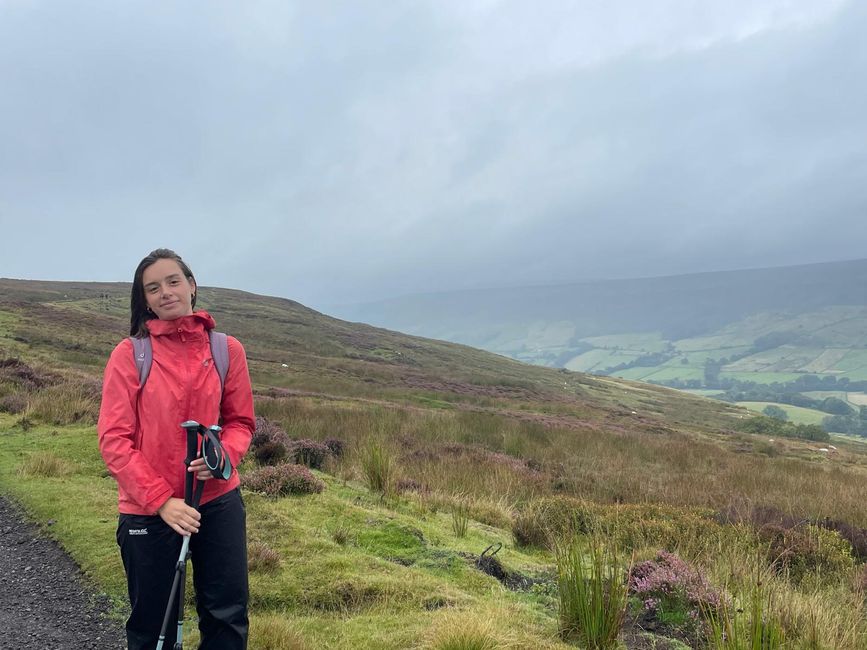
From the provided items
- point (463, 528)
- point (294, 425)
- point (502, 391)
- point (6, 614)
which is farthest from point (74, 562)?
point (502, 391)

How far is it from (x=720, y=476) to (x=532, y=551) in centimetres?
1037

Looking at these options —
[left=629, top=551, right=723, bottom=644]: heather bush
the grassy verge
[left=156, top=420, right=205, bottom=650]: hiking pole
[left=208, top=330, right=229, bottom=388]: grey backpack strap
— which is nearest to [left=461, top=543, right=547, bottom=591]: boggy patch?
the grassy verge

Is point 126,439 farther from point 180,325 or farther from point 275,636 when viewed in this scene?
point 275,636

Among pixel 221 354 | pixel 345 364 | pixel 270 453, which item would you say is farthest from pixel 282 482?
pixel 345 364

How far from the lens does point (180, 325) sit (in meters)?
3.01

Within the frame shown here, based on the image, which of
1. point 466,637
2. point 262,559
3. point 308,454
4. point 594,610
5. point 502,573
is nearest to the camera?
point 466,637

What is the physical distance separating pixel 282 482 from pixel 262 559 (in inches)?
92.8

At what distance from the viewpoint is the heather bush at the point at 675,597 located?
4.46m

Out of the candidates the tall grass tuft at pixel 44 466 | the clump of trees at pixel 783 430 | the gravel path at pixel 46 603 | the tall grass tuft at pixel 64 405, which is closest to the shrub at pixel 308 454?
the tall grass tuft at pixel 44 466

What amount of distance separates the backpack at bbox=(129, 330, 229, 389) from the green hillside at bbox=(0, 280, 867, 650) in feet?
7.01

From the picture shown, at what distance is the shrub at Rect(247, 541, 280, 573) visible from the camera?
5.13m

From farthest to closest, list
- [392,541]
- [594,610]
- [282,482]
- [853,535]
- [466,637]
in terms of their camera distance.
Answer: [853,535], [282,482], [392,541], [594,610], [466,637]

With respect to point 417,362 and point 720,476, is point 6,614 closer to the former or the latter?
point 720,476

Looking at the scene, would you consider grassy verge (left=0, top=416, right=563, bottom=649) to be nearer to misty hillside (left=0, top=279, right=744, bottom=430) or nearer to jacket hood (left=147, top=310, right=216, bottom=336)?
jacket hood (left=147, top=310, right=216, bottom=336)
